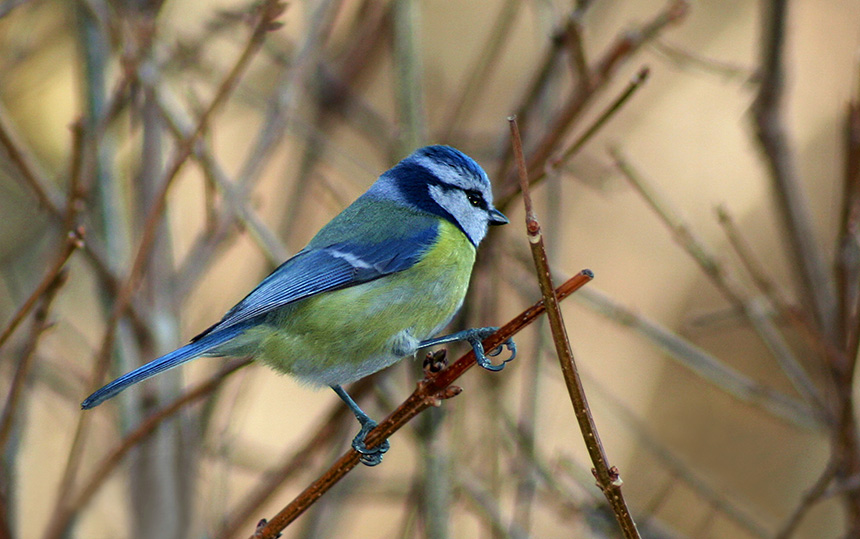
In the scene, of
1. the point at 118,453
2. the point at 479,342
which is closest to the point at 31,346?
the point at 118,453

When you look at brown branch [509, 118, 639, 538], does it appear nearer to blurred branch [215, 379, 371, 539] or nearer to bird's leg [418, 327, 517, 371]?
bird's leg [418, 327, 517, 371]

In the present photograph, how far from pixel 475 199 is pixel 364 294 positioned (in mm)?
404

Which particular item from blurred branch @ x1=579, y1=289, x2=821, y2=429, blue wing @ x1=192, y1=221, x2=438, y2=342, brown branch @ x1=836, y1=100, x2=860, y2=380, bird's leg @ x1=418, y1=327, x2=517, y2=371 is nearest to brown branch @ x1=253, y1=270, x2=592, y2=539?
bird's leg @ x1=418, y1=327, x2=517, y2=371

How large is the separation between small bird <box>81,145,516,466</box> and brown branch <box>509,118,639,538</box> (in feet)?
2.04

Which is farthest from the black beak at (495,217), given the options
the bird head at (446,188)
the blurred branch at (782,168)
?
the blurred branch at (782,168)

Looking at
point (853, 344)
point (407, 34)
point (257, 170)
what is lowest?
point (257, 170)

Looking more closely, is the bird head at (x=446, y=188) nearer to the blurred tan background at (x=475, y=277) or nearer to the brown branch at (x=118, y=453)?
the blurred tan background at (x=475, y=277)

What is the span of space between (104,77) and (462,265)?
135cm

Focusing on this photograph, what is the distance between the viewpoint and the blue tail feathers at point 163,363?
1.43 meters

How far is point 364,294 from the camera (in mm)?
1928

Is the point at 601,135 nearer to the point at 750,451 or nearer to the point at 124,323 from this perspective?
the point at 750,451

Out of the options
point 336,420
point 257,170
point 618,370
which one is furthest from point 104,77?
point 618,370

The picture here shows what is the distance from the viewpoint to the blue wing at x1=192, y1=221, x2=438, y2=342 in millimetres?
1878

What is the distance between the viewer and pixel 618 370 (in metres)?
4.10
